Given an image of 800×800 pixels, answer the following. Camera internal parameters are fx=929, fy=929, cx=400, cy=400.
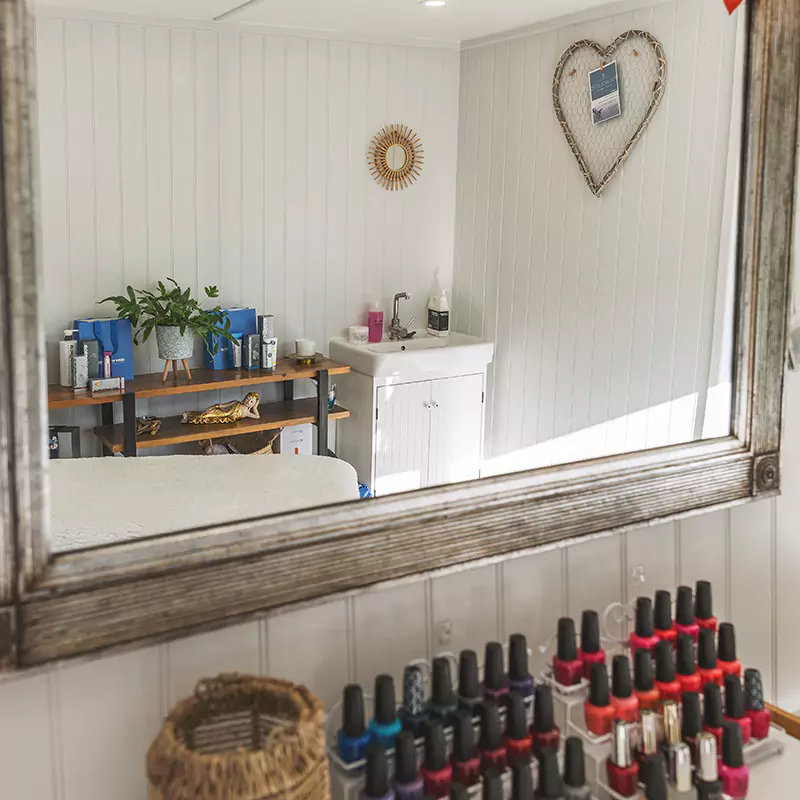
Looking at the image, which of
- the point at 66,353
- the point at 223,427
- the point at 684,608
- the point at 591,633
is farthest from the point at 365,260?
the point at 684,608

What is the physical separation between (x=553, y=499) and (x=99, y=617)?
67 centimetres

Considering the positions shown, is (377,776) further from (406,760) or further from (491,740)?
(491,740)

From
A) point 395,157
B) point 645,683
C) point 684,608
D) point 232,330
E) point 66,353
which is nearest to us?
point 66,353

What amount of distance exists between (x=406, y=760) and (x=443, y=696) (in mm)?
120

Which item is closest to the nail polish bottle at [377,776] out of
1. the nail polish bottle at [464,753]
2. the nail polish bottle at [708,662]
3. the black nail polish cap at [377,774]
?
the black nail polish cap at [377,774]

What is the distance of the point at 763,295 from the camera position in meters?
1.55

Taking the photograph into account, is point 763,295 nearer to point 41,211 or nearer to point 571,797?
point 571,797

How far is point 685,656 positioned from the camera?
52.5 inches

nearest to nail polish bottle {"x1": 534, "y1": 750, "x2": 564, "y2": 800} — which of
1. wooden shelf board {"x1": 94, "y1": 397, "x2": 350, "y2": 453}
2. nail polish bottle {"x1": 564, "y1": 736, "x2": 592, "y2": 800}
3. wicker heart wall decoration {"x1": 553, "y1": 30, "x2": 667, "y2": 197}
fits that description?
nail polish bottle {"x1": 564, "y1": 736, "x2": 592, "y2": 800}

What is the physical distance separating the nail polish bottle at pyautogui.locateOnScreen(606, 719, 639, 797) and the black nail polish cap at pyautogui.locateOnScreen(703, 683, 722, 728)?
5.3 inches

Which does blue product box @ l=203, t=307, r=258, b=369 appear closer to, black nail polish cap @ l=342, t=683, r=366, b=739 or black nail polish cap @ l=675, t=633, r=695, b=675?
black nail polish cap @ l=342, t=683, r=366, b=739

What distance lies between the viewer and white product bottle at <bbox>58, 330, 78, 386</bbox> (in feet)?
3.19

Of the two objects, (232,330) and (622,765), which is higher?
(232,330)

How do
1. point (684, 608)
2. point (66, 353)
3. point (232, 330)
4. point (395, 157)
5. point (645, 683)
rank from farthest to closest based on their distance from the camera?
point (684, 608) → point (645, 683) → point (395, 157) → point (232, 330) → point (66, 353)
